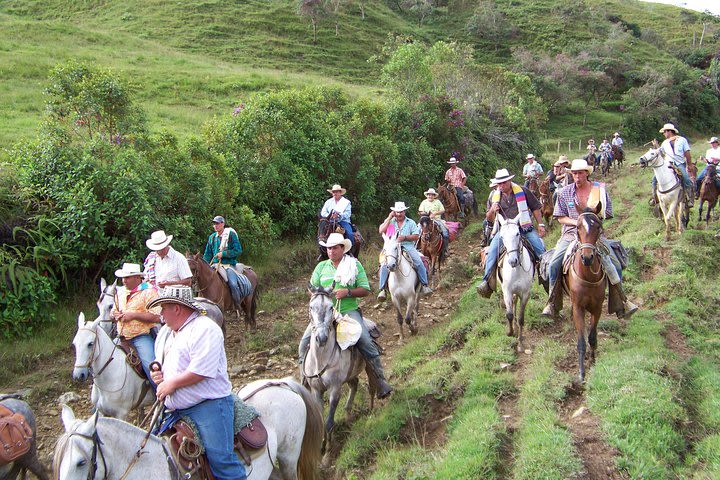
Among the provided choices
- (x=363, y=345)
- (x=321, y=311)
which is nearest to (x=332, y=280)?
(x=321, y=311)

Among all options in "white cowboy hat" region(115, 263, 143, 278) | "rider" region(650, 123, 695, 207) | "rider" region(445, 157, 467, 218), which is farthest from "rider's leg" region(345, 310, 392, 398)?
"rider" region(445, 157, 467, 218)

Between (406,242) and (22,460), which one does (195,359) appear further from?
(406,242)

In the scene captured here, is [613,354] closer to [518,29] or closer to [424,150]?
[424,150]

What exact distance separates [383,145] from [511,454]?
46.6ft

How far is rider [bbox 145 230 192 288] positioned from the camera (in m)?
7.88

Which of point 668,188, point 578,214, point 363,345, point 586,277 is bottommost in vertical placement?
point 363,345

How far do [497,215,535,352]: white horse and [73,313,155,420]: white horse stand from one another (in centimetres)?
569

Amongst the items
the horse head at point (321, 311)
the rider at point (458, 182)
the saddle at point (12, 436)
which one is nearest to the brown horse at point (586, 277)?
the horse head at point (321, 311)

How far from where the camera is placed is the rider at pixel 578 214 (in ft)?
24.3

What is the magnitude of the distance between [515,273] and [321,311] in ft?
13.1

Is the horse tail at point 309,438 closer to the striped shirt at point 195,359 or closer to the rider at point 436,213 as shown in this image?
the striped shirt at point 195,359

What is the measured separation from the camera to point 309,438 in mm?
5254

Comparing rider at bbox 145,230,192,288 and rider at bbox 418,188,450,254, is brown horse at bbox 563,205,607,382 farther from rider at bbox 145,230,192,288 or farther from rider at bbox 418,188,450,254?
rider at bbox 145,230,192,288

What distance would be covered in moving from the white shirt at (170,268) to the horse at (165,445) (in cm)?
339
